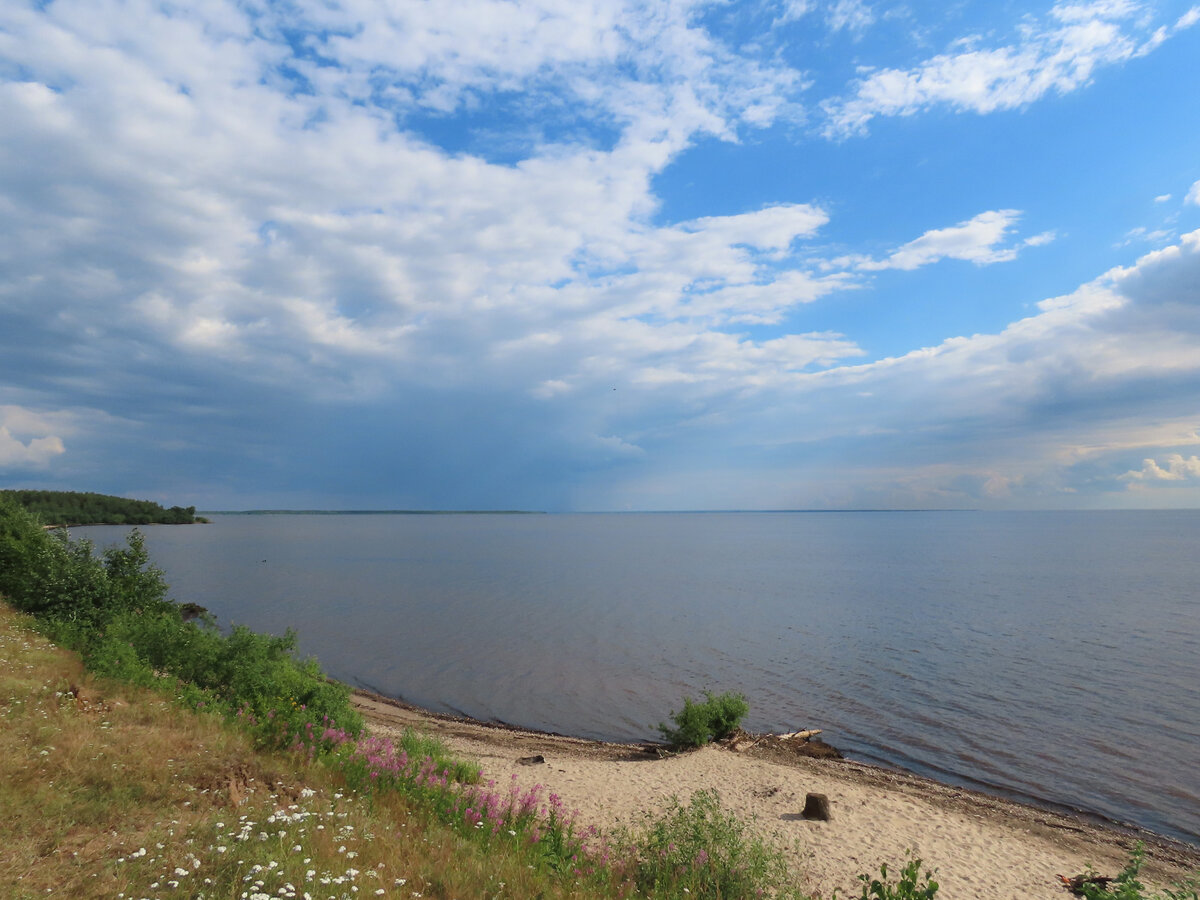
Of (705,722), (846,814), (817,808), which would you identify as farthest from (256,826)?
(705,722)

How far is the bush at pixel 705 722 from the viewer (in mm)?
22281

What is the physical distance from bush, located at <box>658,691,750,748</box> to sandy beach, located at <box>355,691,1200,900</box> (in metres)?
0.78

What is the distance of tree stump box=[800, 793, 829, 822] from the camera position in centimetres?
1556

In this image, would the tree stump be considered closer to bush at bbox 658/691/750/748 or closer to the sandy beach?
the sandy beach

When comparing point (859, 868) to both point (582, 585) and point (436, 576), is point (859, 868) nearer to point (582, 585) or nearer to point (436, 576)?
point (582, 585)

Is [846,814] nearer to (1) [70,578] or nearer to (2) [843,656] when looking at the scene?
(2) [843,656]

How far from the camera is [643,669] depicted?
3347 cm

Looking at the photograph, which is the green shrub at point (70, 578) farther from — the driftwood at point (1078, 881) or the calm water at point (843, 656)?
the driftwood at point (1078, 881)

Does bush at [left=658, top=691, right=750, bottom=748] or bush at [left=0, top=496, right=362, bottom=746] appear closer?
bush at [left=0, top=496, right=362, bottom=746]

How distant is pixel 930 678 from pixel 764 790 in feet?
56.3

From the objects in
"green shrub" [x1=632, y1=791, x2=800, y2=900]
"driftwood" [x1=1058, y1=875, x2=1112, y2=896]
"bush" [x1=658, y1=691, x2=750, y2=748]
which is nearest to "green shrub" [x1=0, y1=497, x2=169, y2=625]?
"bush" [x1=658, y1=691, x2=750, y2=748]

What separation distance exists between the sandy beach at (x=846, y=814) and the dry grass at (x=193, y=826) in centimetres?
672

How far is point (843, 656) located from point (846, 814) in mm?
20723

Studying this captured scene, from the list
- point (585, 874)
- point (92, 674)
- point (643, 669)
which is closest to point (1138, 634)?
point (643, 669)
